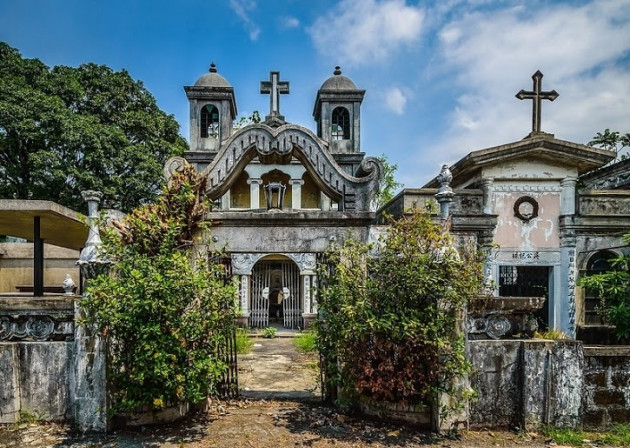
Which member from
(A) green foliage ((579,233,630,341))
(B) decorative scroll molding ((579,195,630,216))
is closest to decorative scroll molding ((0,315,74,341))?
(A) green foliage ((579,233,630,341))

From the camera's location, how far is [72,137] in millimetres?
16438

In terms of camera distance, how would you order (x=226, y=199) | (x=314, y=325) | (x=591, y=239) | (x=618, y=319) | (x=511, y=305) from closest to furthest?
(x=511, y=305) → (x=314, y=325) → (x=618, y=319) → (x=591, y=239) → (x=226, y=199)

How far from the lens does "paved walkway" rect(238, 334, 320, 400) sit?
6.14 metres

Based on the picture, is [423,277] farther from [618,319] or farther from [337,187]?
[618,319]

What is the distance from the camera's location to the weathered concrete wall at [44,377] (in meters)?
4.62

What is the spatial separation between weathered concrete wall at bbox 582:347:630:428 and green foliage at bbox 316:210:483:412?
1606mm

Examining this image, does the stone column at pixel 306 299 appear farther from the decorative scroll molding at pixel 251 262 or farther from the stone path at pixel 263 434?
the stone path at pixel 263 434

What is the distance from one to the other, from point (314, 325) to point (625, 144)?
26.7 metres

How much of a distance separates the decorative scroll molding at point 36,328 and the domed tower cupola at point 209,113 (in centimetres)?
1415

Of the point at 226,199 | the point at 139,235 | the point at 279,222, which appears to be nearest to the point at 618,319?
the point at 279,222

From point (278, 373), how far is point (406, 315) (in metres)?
4.35

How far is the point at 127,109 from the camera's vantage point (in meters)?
19.4

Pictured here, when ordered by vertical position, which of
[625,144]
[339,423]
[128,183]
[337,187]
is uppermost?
[625,144]

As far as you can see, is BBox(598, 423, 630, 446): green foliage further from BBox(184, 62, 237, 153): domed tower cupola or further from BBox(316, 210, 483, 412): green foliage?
BBox(184, 62, 237, 153): domed tower cupola
